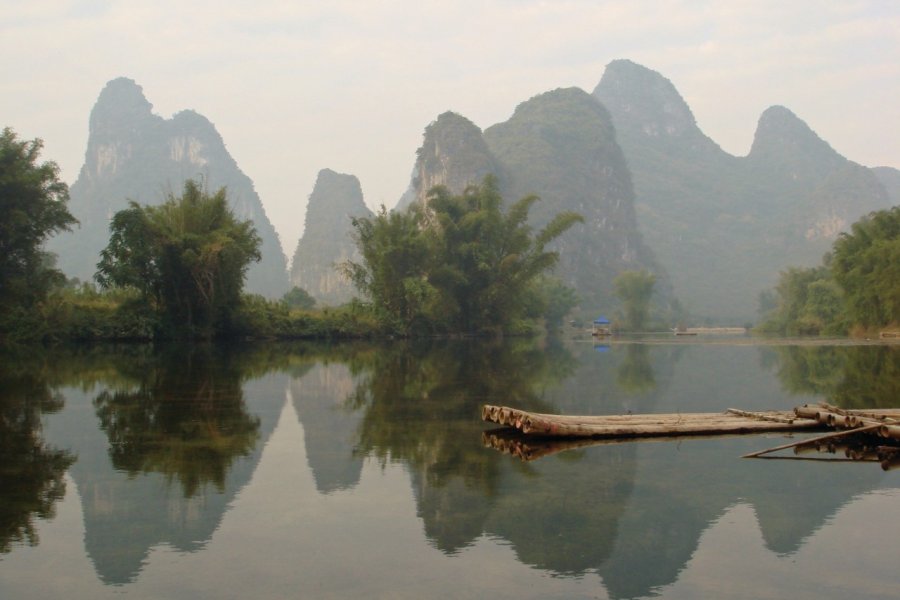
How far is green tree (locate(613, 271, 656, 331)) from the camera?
9594cm

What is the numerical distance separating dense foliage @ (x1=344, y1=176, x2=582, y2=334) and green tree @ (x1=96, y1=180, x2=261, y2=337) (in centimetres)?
1095

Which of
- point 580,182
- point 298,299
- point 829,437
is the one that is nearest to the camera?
point 829,437

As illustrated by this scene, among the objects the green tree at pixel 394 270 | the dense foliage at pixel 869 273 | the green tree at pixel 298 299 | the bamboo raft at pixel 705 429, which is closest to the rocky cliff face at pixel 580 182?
the green tree at pixel 298 299

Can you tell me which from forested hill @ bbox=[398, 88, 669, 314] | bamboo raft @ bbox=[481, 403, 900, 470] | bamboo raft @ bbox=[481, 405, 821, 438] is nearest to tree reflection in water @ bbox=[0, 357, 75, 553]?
bamboo raft @ bbox=[481, 403, 900, 470]

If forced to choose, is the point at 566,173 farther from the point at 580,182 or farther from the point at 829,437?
the point at 829,437

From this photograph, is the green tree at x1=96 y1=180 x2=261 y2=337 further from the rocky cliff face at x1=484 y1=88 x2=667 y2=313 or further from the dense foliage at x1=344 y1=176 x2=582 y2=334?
the rocky cliff face at x1=484 y1=88 x2=667 y2=313

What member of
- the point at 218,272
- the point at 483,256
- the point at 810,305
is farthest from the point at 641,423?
the point at 810,305

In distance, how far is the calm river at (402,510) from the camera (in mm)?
5125

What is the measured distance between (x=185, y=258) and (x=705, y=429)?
28761mm

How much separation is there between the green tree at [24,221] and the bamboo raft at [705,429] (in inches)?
1096

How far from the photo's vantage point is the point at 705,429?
10562mm

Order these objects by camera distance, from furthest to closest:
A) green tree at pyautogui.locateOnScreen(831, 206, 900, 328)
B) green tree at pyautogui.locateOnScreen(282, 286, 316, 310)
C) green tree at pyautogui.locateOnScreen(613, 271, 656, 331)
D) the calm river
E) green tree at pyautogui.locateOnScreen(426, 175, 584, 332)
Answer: green tree at pyautogui.locateOnScreen(613, 271, 656, 331) < green tree at pyautogui.locateOnScreen(282, 286, 316, 310) < green tree at pyautogui.locateOnScreen(426, 175, 584, 332) < green tree at pyautogui.locateOnScreen(831, 206, 900, 328) < the calm river

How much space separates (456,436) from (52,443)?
4.56 metres

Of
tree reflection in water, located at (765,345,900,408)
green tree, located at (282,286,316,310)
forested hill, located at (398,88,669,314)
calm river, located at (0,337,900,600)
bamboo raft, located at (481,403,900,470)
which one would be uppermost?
forested hill, located at (398,88,669,314)
